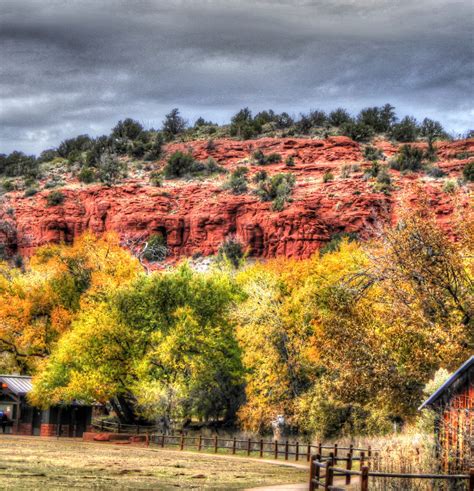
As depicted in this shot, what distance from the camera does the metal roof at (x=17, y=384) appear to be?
1944 inches

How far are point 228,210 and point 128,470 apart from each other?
81013mm

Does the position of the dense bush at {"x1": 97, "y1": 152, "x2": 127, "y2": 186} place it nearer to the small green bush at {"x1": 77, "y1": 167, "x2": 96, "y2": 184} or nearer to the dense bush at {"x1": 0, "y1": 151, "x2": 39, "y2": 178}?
the small green bush at {"x1": 77, "y1": 167, "x2": 96, "y2": 184}

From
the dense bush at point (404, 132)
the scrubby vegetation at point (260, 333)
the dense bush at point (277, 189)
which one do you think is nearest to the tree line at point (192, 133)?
the dense bush at point (404, 132)

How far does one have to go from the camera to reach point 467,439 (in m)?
21.2

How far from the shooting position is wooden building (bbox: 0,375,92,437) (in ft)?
164

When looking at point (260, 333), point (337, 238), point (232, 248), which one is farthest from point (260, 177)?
point (260, 333)

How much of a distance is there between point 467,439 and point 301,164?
99.8m

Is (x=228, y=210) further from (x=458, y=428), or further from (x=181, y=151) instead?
(x=458, y=428)

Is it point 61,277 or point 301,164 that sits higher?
point 301,164

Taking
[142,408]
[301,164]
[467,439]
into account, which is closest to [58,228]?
[301,164]

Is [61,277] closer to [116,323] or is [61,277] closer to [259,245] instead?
[116,323]

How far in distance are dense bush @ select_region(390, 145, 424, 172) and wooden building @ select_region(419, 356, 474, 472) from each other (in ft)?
294

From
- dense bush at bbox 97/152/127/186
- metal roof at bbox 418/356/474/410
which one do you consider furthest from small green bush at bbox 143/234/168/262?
metal roof at bbox 418/356/474/410

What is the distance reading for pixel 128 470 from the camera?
2553 centimetres
